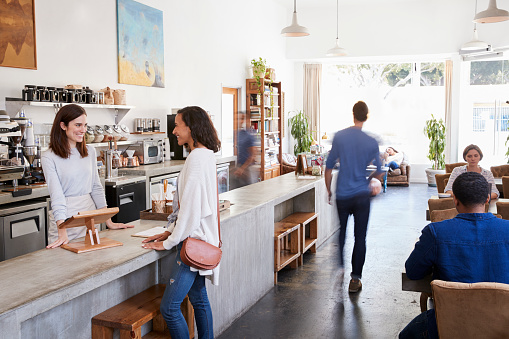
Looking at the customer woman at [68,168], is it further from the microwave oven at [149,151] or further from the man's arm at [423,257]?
the microwave oven at [149,151]

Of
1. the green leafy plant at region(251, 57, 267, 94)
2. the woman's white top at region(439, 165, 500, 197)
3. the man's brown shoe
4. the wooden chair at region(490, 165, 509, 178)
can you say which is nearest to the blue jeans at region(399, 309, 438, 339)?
the man's brown shoe

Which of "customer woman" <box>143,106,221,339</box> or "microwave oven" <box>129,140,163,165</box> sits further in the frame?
"microwave oven" <box>129,140,163,165</box>

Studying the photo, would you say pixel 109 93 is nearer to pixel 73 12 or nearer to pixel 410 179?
pixel 73 12

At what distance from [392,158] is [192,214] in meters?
11.2

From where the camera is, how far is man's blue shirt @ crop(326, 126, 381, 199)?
15.9 ft

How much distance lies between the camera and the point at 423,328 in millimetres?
2791

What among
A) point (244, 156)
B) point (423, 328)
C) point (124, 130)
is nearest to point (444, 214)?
point (423, 328)

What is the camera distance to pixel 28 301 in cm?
217

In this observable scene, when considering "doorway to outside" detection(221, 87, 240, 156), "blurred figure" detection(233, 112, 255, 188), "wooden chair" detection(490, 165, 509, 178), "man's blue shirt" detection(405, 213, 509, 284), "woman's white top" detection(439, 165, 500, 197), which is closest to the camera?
"man's blue shirt" detection(405, 213, 509, 284)

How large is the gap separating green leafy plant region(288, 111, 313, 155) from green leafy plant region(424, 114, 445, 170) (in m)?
3.08

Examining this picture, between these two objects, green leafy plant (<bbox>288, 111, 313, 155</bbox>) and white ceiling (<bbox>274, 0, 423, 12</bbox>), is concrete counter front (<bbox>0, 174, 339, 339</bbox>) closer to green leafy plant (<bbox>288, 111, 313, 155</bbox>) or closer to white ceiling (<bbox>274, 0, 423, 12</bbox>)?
green leafy plant (<bbox>288, 111, 313, 155</bbox>)

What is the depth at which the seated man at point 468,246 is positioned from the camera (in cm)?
254

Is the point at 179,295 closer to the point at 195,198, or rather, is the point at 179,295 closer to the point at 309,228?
the point at 195,198

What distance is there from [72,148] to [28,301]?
147 centimetres
